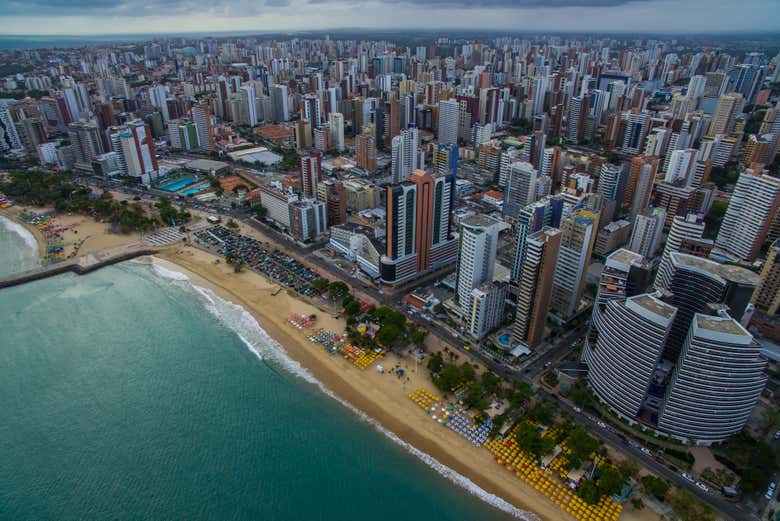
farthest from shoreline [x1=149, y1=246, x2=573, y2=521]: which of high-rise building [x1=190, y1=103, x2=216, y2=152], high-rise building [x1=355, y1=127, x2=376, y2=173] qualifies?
high-rise building [x1=190, y1=103, x2=216, y2=152]

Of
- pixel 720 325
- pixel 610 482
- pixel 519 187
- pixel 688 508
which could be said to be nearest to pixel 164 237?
pixel 519 187

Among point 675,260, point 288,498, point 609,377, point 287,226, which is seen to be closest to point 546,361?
point 609,377

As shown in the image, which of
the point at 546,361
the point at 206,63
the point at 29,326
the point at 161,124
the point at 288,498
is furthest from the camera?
the point at 206,63

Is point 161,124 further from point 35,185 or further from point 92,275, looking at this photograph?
point 92,275

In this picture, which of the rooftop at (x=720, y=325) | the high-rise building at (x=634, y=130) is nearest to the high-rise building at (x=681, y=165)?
the high-rise building at (x=634, y=130)

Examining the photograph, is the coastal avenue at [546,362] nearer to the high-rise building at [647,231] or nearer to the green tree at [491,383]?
the green tree at [491,383]

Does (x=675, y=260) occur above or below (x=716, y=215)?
above

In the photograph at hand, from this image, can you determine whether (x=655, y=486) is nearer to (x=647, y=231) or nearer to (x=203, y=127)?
(x=647, y=231)
